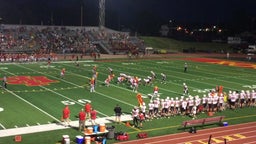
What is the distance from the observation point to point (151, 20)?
436 feet

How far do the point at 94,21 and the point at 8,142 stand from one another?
108 meters

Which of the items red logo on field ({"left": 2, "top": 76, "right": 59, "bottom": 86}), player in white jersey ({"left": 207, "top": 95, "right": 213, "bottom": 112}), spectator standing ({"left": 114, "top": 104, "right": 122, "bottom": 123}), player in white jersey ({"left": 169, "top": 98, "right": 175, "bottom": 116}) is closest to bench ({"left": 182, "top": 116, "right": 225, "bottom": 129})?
player in white jersey ({"left": 169, "top": 98, "right": 175, "bottom": 116})

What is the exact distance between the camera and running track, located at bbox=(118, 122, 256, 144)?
57.6 ft

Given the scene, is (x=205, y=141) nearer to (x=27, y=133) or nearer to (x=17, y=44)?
(x=27, y=133)

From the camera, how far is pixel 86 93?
92.5ft

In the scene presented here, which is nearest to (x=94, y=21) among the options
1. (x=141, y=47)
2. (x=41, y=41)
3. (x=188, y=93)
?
(x=141, y=47)

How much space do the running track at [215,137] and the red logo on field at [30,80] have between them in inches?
634

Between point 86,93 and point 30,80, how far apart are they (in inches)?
299

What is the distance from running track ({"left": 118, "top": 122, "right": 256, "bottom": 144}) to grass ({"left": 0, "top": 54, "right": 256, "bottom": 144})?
76 cm

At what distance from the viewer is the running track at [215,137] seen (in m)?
17.5

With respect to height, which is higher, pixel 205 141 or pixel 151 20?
pixel 151 20

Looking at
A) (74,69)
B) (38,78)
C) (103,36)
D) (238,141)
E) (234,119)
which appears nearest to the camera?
(238,141)

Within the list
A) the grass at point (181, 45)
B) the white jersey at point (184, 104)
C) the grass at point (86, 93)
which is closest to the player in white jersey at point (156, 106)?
the grass at point (86, 93)

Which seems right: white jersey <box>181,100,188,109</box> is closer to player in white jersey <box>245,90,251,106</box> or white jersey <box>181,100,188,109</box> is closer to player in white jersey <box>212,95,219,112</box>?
player in white jersey <box>212,95,219,112</box>
